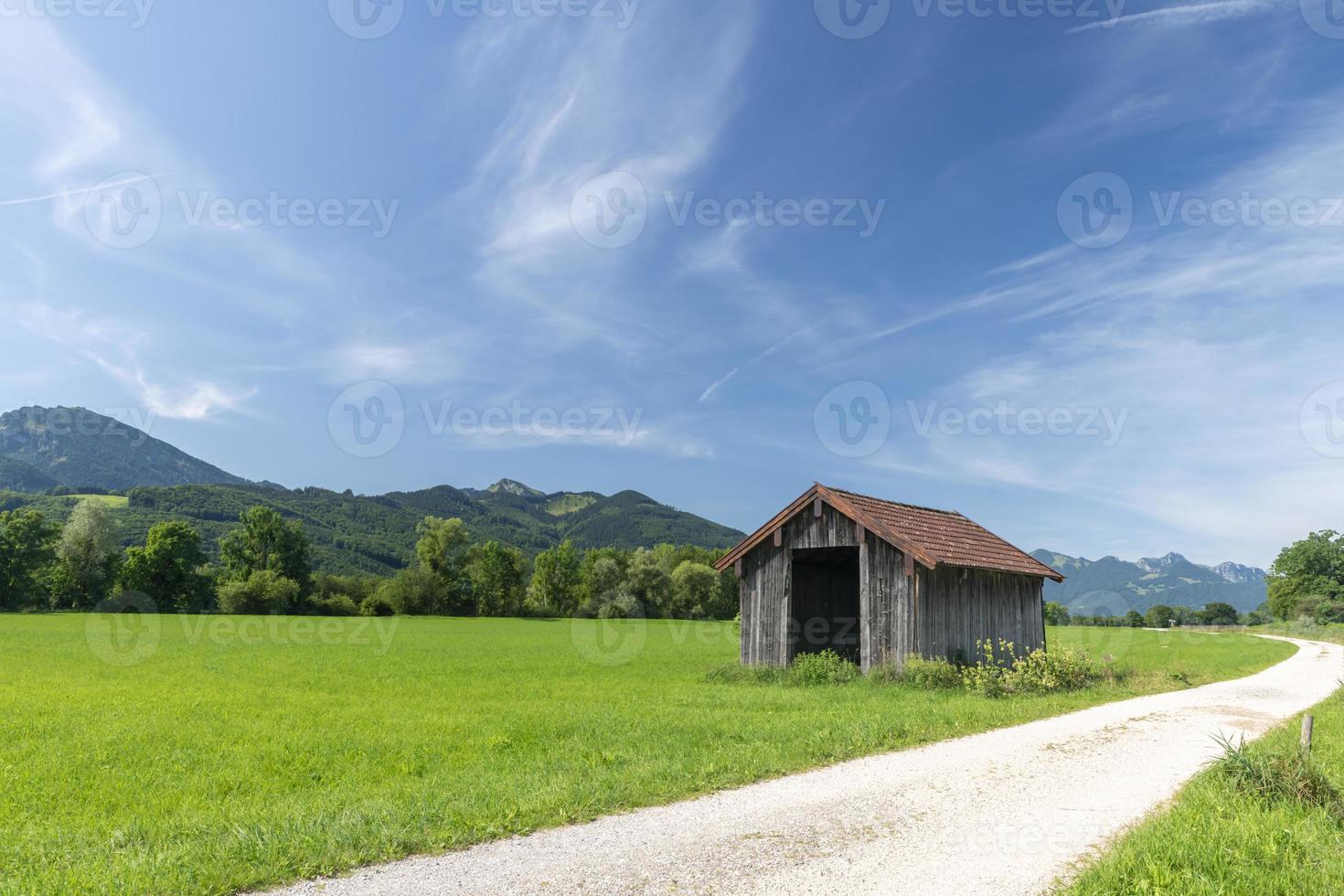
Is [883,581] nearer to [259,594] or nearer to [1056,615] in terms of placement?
[259,594]

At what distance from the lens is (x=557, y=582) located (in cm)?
10019

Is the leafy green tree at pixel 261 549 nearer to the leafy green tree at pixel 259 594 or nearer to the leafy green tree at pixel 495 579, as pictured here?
the leafy green tree at pixel 259 594

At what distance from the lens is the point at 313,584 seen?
84500mm

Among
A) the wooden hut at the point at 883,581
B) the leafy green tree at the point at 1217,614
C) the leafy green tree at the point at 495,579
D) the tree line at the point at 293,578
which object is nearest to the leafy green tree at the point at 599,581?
the tree line at the point at 293,578

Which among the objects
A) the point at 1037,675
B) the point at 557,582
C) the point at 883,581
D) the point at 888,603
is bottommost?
the point at 1037,675

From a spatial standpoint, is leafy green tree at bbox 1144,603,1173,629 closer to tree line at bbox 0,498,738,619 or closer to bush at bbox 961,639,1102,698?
tree line at bbox 0,498,738,619

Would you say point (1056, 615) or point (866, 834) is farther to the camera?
point (1056, 615)

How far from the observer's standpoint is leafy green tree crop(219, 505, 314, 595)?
83.2 meters

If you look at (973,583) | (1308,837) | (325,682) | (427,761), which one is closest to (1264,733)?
(1308,837)

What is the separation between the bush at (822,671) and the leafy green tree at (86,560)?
8314 cm

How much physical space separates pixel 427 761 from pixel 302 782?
1781 mm

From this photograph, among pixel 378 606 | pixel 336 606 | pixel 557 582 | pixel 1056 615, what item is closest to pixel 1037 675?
pixel 1056 615

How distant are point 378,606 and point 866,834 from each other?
8557cm

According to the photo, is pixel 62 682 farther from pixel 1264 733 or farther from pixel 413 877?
pixel 1264 733
